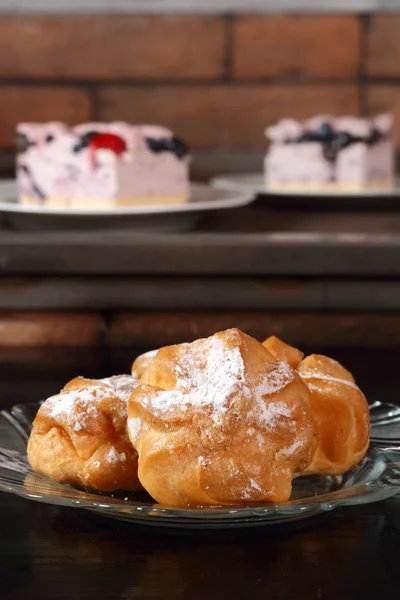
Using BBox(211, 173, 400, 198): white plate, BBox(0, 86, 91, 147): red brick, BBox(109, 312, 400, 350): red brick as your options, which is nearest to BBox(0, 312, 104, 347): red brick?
BBox(109, 312, 400, 350): red brick

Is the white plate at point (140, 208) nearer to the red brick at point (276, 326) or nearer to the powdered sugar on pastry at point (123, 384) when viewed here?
the red brick at point (276, 326)

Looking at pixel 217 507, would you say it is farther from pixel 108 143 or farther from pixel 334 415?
pixel 108 143

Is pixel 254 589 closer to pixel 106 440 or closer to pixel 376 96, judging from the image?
pixel 106 440

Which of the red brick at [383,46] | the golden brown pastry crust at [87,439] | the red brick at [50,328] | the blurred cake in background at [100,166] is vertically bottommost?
the red brick at [50,328]

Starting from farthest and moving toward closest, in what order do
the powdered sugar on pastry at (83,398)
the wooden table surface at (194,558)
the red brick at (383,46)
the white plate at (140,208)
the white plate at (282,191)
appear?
the red brick at (383,46) < the white plate at (282,191) < the white plate at (140,208) < the powdered sugar on pastry at (83,398) < the wooden table surface at (194,558)

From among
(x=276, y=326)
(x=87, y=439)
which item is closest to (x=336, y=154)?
(x=276, y=326)

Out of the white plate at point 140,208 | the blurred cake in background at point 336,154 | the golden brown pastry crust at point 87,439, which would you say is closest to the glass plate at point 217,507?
the golden brown pastry crust at point 87,439
